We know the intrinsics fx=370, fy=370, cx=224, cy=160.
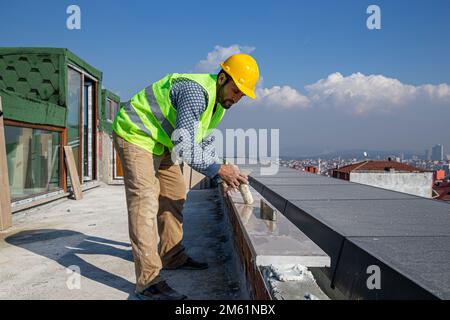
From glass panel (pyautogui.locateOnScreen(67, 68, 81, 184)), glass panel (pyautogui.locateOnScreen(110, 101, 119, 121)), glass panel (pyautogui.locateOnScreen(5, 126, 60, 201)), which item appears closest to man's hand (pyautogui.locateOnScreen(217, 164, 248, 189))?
glass panel (pyautogui.locateOnScreen(5, 126, 60, 201))

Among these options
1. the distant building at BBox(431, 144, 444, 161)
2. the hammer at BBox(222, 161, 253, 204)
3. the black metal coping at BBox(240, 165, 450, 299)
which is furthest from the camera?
the distant building at BBox(431, 144, 444, 161)

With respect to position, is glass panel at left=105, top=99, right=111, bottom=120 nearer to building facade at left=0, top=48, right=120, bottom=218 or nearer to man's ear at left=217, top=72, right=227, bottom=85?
building facade at left=0, top=48, right=120, bottom=218

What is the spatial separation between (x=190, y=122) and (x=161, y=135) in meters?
0.45

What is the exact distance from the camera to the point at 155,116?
2.94 meters

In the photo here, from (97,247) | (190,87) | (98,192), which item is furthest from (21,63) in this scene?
(190,87)

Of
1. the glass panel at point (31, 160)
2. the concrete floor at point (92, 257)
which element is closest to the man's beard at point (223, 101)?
the concrete floor at point (92, 257)

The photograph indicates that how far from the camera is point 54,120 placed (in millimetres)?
8383

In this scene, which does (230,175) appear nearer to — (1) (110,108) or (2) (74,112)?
(2) (74,112)

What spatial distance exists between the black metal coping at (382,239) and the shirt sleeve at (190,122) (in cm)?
91

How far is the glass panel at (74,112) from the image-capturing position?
960 centimetres

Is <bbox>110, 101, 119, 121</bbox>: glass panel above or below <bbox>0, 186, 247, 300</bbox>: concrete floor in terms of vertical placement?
above

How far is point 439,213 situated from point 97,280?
288 cm

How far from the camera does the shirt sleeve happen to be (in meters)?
2.65

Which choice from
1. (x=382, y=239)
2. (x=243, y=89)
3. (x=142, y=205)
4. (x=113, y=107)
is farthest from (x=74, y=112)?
(x=382, y=239)
